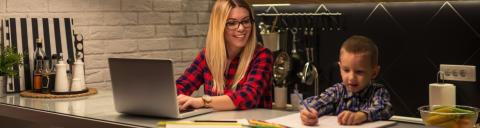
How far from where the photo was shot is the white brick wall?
3309 millimetres

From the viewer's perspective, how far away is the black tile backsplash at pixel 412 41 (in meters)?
3.24

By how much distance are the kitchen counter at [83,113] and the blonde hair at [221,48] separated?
8.7 inches

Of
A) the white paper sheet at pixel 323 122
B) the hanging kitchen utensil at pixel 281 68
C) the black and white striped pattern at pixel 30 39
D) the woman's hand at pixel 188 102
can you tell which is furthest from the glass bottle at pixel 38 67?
the white paper sheet at pixel 323 122

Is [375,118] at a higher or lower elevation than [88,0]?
lower

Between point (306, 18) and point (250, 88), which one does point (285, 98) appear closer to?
point (306, 18)

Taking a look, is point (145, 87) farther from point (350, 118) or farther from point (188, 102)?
point (350, 118)

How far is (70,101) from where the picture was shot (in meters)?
2.76

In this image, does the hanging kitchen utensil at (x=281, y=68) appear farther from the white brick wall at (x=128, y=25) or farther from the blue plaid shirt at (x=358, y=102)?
the blue plaid shirt at (x=358, y=102)

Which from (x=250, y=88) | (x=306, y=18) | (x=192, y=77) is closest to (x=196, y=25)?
(x=306, y=18)

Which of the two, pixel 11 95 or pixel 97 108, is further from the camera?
pixel 11 95

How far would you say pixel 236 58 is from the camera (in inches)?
105

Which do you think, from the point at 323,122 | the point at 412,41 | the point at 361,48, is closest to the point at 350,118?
the point at 323,122

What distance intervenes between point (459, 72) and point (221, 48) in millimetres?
1261

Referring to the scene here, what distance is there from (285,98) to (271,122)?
4.90 ft
